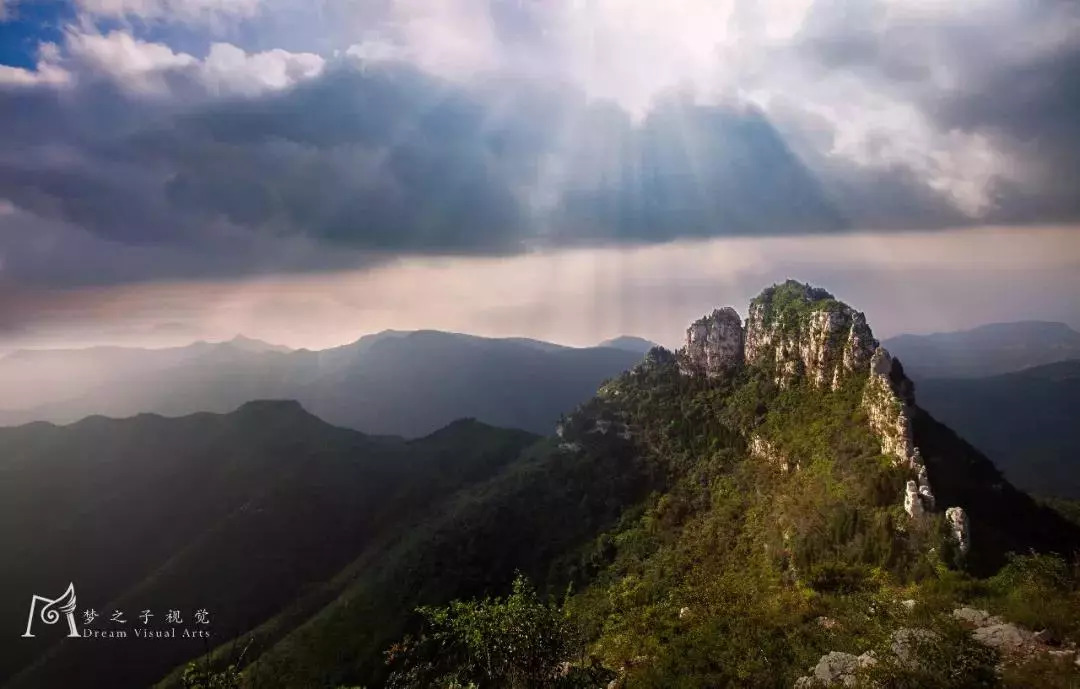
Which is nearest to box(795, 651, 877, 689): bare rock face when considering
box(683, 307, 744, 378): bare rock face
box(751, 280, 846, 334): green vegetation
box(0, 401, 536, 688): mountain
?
box(751, 280, 846, 334): green vegetation

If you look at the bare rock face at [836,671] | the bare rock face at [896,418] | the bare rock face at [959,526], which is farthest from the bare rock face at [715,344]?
the bare rock face at [836,671]

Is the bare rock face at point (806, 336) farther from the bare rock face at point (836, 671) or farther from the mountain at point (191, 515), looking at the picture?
the mountain at point (191, 515)

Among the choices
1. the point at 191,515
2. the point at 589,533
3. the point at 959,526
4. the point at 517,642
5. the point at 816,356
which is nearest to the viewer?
the point at 517,642

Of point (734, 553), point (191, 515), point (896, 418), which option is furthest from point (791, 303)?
point (191, 515)

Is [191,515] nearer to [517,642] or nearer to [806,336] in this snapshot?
[517,642]

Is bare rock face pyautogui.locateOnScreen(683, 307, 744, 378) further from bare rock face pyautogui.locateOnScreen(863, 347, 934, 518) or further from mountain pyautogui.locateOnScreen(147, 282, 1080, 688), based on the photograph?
bare rock face pyautogui.locateOnScreen(863, 347, 934, 518)

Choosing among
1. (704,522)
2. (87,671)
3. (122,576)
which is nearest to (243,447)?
(122,576)
